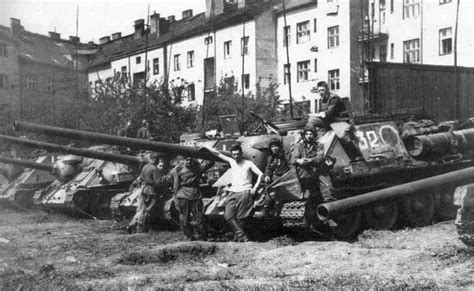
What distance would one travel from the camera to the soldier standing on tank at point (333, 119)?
1207 cm

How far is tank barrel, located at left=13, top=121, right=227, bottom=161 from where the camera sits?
10.1 meters

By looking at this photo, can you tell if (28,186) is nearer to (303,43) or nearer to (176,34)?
(303,43)

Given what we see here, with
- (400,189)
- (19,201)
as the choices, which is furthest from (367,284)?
(19,201)

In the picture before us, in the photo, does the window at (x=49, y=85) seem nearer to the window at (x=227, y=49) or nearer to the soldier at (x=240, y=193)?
the window at (x=227, y=49)

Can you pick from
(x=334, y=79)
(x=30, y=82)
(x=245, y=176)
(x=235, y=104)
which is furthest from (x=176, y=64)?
(x=245, y=176)

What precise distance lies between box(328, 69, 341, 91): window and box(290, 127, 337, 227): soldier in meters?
27.7

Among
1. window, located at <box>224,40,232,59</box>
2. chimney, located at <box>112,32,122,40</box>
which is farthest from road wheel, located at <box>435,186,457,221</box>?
chimney, located at <box>112,32,122,40</box>

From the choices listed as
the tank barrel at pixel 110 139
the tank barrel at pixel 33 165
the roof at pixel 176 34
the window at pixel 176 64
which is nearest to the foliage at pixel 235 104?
the roof at pixel 176 34

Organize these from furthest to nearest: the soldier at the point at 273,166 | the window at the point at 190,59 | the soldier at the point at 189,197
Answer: the window at the point at 190,59 → the soldier at the point at 189,197 → the soldier at the point at 273,166

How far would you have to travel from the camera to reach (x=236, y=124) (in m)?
14.9

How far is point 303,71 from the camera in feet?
141

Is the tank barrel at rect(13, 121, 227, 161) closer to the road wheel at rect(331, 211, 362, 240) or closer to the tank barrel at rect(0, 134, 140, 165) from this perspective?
the road wheel at rect(331, 211, 362, 240)

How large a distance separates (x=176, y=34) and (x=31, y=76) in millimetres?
12086

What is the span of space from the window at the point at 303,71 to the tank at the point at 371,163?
93.9ft
